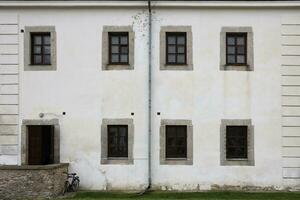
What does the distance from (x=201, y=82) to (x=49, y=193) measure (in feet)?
23.5

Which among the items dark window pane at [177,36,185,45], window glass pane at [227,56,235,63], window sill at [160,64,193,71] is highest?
dark window pane at [177,36,185,45]

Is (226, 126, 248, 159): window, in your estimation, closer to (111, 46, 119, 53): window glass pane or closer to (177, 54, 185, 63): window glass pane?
(177, 54, 185, 63): window glass pane

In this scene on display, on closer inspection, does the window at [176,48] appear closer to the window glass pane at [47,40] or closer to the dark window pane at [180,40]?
the dark window pane at [180,40]

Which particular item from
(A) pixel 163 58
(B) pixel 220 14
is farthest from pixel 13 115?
(B) pixel 220 14

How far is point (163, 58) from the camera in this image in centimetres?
2211

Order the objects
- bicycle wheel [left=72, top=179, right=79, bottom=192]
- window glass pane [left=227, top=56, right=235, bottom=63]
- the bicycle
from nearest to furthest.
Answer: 1. the bicycle
2. bicycle wheel [left=72, top=179, right=79, bottom=192]
3. window glass pane [left=227, top=56, right=235, bottom=63]

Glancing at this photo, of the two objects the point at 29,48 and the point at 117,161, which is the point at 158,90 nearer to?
the point at 117,161

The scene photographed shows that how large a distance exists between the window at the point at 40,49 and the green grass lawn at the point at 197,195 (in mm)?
5503

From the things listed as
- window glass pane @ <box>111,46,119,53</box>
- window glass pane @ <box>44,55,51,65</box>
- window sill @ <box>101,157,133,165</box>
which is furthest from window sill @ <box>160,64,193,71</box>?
window glass pane @ <box>44,55,51,65</box>

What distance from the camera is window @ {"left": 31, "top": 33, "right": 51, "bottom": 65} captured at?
22.5 meters

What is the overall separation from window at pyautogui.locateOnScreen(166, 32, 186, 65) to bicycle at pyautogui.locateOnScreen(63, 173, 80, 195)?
5.81 metres

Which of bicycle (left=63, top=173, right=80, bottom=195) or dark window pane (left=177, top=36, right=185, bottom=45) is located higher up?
dark window pane (left=177, top=36, right=185, bottom=45)

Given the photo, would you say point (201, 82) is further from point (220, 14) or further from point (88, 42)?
point (88, 42)

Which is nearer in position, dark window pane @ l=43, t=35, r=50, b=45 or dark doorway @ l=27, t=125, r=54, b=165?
dark doorway @ l=27, t=125, r=54, b=165
